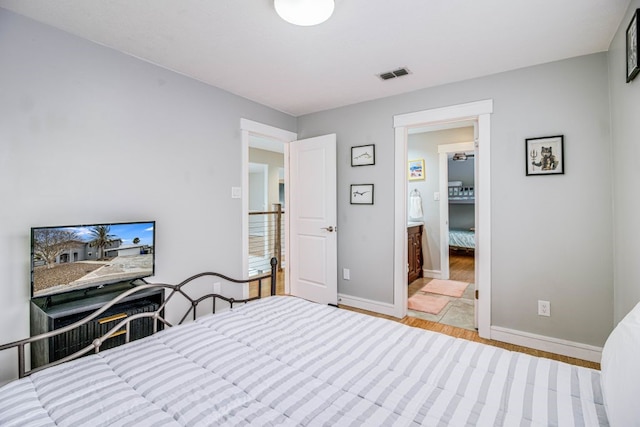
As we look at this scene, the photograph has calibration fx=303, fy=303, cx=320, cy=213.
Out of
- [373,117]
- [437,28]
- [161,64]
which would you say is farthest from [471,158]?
[161,64]

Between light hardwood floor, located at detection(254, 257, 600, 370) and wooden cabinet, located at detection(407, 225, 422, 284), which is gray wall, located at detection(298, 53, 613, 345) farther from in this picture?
wooden cabinet, located at detection(407, 225, 422, 284)

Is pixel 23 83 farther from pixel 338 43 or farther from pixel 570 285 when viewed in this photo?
pixel 570 285

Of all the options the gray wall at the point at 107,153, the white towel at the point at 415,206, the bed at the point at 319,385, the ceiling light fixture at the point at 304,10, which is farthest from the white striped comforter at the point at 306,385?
the white towel at the point at 415,206

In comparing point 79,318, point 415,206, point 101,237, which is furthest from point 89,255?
point 415,206

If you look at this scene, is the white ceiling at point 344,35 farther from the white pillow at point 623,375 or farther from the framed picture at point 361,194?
the white pillow at point 623,375

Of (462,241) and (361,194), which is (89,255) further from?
(462,241)

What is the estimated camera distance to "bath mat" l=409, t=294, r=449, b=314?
370 centimetres

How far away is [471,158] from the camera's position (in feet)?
26.5

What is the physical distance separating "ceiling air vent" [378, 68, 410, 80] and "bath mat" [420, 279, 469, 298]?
301 centimetres

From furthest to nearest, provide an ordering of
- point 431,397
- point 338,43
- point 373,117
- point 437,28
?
point 373,117, point 338,43, point 437,28, point 431,397

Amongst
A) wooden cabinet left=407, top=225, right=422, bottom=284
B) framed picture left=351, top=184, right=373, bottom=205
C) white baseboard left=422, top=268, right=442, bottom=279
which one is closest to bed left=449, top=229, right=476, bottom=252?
white baseboard left=422, top=268, right=442, bottom=279

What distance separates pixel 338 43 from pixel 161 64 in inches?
60.7

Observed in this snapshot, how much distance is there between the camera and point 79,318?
1.94 metres

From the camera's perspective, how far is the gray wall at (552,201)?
2.46 meters
